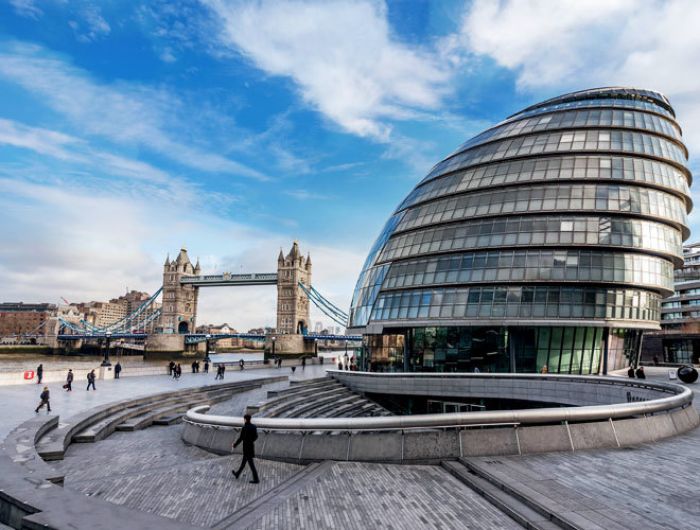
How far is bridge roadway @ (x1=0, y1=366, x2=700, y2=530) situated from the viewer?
26.7 ft

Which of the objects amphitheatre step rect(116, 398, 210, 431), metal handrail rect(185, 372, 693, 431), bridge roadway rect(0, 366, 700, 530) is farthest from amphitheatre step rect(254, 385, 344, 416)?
bridge roadway rect(0, 366, 700, 530)

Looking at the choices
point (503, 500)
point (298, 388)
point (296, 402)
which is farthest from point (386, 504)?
point (298, 388)

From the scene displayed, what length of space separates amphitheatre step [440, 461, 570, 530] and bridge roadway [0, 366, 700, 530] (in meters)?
0.14

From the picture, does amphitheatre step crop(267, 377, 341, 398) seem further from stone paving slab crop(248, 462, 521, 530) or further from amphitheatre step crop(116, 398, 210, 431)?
stone paving slab crop(248, 462, 521, 530)

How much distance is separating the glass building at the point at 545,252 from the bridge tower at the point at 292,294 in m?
134

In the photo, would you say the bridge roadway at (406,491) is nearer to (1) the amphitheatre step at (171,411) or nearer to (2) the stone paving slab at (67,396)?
(1) the amphitheatre step at (171,411)

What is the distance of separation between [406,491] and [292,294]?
17397 cm

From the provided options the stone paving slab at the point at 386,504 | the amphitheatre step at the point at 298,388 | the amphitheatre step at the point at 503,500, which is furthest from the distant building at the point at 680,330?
the stone paving slab at the point at 386,504

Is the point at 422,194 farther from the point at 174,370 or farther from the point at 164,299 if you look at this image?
the point at 164,299

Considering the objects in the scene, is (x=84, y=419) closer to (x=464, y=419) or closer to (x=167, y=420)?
(x=167, y=420)

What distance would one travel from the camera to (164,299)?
7844 inches

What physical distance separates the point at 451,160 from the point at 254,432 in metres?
44.2

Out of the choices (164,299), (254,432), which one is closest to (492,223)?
(254,432)

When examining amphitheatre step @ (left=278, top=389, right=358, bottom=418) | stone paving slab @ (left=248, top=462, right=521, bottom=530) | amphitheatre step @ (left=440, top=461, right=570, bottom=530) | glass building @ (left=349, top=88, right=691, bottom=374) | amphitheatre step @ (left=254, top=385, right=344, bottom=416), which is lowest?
amphitheatre step @ (left=278, top=389, right=358, bottom=418)
